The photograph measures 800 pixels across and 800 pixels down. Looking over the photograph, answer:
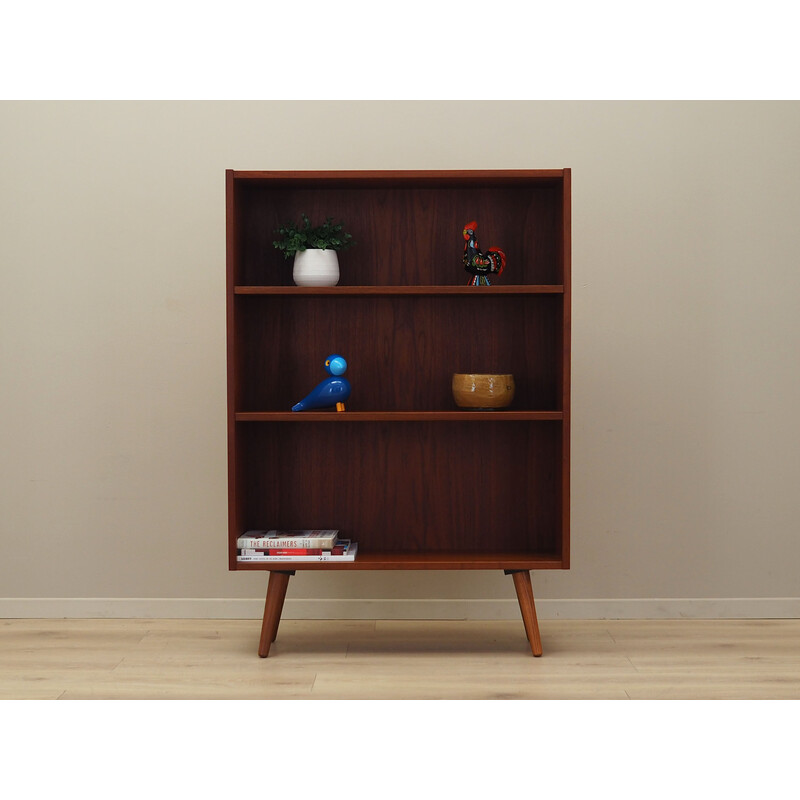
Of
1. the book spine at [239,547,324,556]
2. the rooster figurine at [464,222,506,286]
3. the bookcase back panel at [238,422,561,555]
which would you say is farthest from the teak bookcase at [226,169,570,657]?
the book spine at [239,547,324,556]

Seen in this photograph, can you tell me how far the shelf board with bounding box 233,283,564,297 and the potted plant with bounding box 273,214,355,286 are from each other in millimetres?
84

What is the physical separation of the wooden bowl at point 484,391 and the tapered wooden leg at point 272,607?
83 centimetres

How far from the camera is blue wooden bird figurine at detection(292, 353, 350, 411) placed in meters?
3.00

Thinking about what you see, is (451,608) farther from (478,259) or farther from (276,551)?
(478,259)

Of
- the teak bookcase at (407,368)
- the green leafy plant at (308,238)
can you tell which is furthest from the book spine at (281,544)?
the green leafy plant at (308,238)

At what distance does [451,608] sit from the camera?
336 centimetres

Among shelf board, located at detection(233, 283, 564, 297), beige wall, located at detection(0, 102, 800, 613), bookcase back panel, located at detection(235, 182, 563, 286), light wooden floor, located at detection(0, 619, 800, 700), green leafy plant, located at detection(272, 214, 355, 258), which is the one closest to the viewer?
light wooden floor, located at detection(0, 619, 800, 700)

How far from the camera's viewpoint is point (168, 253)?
3326mm

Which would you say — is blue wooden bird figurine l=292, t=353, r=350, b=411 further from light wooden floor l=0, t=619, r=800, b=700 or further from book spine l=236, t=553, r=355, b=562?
light wooden floor l=0, t=619, r=800, b=700

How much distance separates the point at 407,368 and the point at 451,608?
922mm

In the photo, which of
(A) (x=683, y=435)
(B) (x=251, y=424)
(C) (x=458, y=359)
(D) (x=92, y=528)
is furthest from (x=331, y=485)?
(A) (x=683, y=435)

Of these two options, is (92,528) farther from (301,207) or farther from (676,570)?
(676,570)

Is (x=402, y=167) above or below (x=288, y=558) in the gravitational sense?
above

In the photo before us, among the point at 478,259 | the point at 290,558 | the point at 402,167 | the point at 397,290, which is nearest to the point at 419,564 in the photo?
the point at 290,558
